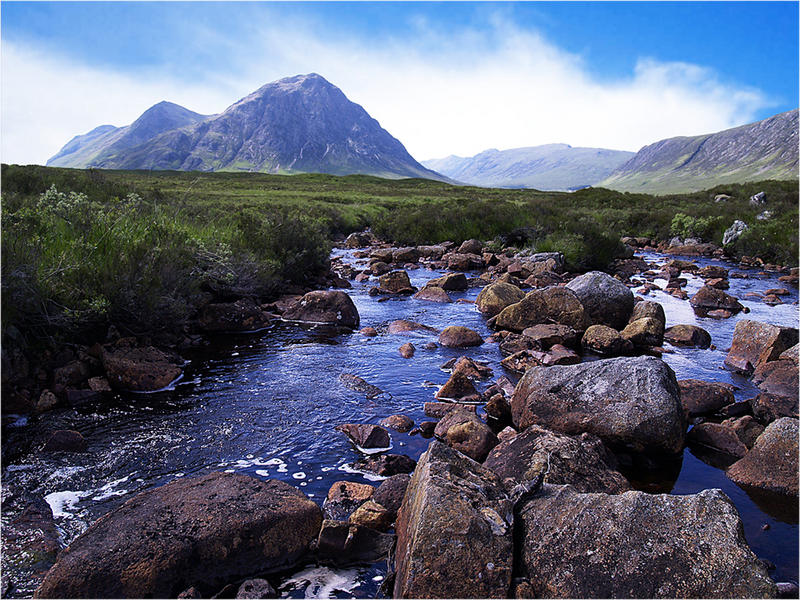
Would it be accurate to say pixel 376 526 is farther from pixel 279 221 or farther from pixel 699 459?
pixel 279 221

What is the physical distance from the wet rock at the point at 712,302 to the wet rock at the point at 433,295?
9.13 m

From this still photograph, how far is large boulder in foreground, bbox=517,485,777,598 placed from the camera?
423 cm

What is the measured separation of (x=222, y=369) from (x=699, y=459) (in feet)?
31.8

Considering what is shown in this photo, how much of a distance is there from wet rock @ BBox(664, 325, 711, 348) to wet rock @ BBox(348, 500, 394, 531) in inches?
453

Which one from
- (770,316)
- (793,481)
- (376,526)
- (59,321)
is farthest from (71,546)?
(770,316)

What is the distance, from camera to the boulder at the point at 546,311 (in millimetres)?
14852

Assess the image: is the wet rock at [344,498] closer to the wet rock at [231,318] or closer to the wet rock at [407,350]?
the wet rock at [407,350]

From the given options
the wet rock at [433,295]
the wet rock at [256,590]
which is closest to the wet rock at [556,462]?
the wet rock at [256,590]

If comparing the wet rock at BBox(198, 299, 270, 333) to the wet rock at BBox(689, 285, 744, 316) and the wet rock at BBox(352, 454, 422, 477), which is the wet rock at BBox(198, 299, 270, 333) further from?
the wet rock at BBox(689, 285, 744, 316)

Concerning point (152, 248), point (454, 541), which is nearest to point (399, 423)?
point (454, 541)

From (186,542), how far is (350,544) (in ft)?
5.49

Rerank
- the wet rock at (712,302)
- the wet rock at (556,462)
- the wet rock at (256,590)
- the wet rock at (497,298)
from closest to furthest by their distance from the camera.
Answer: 1. the wet rock at (256,590)
2. the wet rock at (556,462)
3. the wet rock at (497,298)
4. the wet rock at (712,302)

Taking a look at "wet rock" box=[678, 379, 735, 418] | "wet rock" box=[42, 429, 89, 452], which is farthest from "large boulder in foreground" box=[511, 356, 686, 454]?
"wet rock" box=[42, 429, 89, 452]

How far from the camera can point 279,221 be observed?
858 inches
